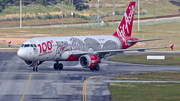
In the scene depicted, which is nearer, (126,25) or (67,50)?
(67,50)

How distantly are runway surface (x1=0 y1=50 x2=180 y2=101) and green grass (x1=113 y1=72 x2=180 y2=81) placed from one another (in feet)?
6.27

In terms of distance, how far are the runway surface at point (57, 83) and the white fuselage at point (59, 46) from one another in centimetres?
201

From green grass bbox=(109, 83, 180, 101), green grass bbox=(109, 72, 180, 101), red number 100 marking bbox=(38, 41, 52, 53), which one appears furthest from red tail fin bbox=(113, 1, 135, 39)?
green grass bbox=(109, 83, 180, 101)

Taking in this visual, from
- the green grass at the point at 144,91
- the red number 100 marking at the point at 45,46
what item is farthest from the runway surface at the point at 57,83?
the red number 100 marking at the point at 45,46

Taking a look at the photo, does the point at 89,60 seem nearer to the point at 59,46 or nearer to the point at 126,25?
the point at 59,46

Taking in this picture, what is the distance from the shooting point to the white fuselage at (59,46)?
3911 centimetres

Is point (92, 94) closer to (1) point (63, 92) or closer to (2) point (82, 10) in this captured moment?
(1) point (63, 92)

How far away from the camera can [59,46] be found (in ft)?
137

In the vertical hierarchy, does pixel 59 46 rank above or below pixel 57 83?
above

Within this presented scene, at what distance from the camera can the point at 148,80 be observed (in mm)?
35000

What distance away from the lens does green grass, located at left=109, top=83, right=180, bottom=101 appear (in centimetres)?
2661

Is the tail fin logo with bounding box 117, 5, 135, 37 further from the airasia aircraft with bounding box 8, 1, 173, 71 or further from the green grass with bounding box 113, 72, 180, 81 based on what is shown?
the green grass with bounding box 113, 72, 180, 81

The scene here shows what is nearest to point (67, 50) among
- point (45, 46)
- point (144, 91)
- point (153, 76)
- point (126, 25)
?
point (45, 46)

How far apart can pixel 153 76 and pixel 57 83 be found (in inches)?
440
